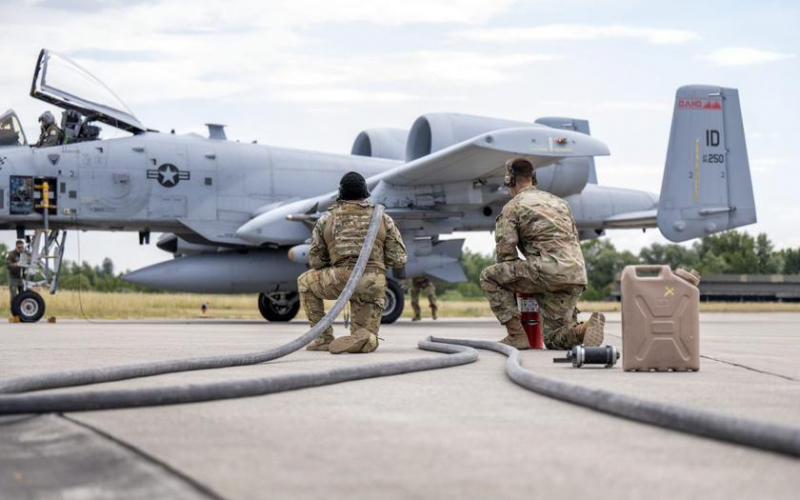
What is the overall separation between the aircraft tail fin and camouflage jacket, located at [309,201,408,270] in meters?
10.7

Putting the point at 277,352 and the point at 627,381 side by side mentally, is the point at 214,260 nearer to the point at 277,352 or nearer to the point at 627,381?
the point at 277,352

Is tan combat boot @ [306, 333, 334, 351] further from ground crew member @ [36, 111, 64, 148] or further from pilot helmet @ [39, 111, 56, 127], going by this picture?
pilot helmet @ [39, 111, 56, 127]

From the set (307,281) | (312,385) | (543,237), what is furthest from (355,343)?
(312,385)

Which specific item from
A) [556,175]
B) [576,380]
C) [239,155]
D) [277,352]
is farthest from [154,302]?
[576,380]

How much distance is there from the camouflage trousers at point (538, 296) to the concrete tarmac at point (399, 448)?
8.84 ft

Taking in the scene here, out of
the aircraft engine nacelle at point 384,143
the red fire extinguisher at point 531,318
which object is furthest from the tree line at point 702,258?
the red fire extinguisher at point 531,318

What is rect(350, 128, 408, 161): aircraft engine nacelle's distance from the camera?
21.0 metres

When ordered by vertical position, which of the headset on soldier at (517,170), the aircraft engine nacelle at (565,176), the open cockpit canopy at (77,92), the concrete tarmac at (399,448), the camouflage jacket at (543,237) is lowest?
the concrete tarmac at (399,448)

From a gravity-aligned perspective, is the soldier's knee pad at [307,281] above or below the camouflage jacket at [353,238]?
below

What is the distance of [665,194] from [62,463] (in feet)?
53.9

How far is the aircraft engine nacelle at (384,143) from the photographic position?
2102cm

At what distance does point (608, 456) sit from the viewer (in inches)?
134

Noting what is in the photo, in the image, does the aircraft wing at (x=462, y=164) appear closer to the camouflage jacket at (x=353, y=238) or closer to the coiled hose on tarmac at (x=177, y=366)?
the camouflage jacket at (x=353, y=238)

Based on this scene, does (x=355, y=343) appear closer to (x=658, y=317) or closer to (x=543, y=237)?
(x=543, y=237)
